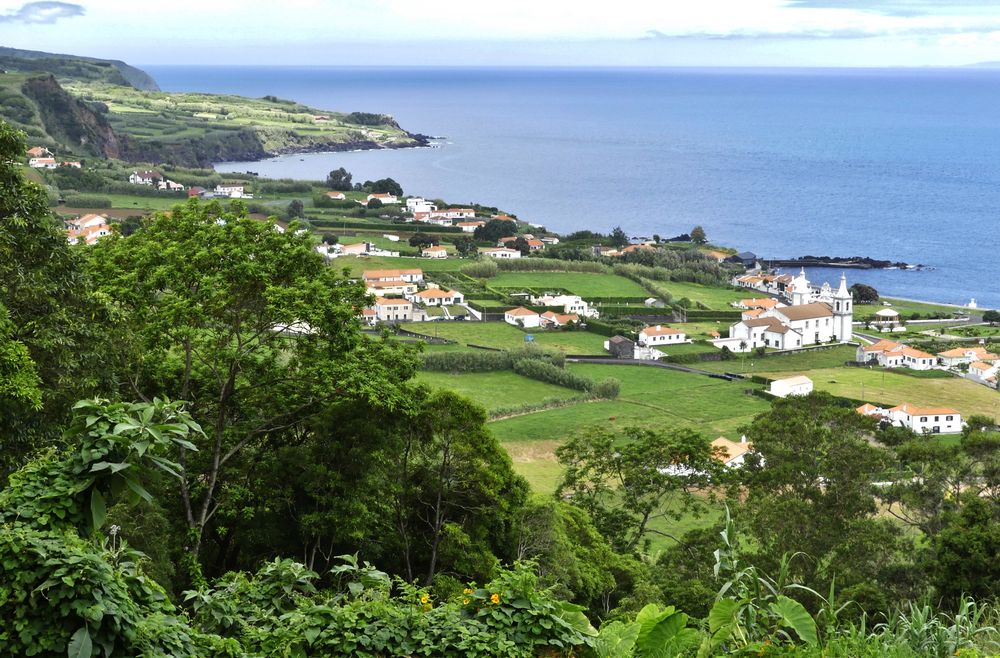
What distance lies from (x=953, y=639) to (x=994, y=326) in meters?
49.7

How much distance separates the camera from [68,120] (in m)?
95.2

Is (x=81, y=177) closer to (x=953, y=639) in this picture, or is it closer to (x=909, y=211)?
(x=909, y=211)

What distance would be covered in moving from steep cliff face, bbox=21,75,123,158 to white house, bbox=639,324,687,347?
67023 millimetres

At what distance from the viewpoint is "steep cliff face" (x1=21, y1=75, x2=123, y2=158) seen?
94125 millimetres

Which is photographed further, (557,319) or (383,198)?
(383,198)

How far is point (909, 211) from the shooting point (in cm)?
9100

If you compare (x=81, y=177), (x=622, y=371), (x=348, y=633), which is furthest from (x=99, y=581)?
(x=81, y=177)

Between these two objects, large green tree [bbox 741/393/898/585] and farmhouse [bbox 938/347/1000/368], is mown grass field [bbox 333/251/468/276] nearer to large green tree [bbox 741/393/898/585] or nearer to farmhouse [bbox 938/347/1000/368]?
farmhouse [bbox 938/347/1000/368]

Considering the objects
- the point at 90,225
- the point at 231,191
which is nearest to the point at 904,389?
the point at 90,225

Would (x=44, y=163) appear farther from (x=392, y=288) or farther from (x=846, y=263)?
(x=846, y=263)

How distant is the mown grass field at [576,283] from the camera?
5359 cm

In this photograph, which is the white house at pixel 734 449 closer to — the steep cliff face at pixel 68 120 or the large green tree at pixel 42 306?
the large green tree at pixel 42 306

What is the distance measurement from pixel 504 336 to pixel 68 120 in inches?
2623

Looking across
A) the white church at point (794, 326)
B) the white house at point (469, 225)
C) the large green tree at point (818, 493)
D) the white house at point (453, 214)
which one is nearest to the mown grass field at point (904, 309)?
the white church at point (794, 326)
